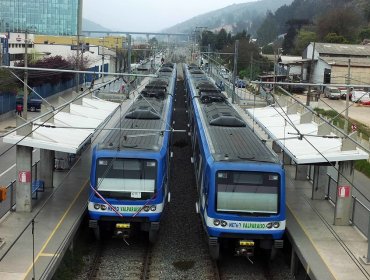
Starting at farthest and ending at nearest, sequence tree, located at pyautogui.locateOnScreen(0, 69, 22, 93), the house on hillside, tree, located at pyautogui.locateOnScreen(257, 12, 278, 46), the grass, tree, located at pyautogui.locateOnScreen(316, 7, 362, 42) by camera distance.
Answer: tree, located at pyautogui.locateOnScreen(257, 12, 278, 46) < tree, located at pyautogui.locateOnScreen(316, 7, 362, 42) < the house on hillside < tree, located at pyautogui.locateOnScreen(0, 69, 22, 93) < the grass

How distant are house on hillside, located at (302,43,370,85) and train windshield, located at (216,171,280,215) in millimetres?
40083

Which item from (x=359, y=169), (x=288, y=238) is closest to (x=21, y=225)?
(x=288, y=238)

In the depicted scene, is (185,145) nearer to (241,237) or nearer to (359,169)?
(359,169)

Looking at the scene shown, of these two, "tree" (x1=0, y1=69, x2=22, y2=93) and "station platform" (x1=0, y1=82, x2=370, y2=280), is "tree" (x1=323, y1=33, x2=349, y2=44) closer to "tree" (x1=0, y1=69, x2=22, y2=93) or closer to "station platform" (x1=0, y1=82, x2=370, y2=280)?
"tree" (x1=0, y1=69, x2=22, y2=93)

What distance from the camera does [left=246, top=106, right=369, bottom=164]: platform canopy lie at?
42.1 feet

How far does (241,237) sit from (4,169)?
12.7 metres

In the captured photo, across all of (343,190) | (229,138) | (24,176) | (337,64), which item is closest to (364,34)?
(337,64)

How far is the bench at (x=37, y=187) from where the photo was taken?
14731mm

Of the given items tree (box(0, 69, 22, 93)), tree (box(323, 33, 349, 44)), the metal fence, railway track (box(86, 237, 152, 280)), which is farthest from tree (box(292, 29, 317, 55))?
railway track (box(86, 237, 152, 280))

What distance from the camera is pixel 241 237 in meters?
11.4

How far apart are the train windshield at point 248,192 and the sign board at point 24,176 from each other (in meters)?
4.99

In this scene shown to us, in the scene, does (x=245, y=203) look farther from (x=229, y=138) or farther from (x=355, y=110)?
(x=355, y=110)

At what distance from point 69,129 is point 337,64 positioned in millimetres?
45227

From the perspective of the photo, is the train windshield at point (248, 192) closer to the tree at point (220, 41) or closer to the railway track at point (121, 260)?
the railway track at point (121, 260)
